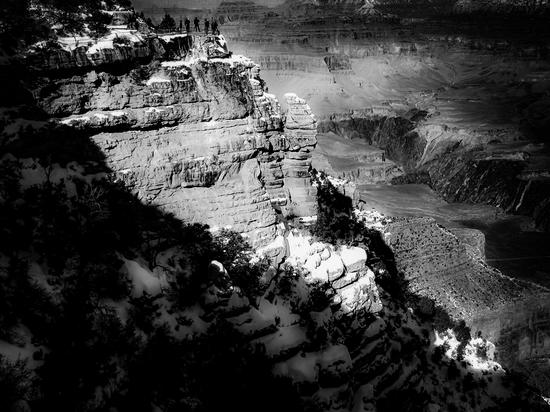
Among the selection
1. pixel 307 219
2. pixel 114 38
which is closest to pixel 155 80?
pixel 114 38

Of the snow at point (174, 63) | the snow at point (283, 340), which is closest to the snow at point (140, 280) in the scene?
the snow at point (283, 340)

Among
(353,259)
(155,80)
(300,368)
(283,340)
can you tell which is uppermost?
(155,80)

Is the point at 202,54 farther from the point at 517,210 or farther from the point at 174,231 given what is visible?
the point at 517,210

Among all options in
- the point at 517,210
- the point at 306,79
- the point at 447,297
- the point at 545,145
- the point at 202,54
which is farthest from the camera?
the point at 306,79

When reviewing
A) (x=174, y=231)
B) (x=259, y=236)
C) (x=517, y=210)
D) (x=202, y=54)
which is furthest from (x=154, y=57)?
(x=517, y=210)

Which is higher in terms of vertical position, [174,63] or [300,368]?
[174,63]

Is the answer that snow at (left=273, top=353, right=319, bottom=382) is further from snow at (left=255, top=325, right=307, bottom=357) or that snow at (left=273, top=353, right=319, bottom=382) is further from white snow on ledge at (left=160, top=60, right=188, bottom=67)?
white snow on ledge at (left=160, top=60, right=188, bottom=67)

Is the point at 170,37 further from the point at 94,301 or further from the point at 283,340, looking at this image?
the point at 283,340

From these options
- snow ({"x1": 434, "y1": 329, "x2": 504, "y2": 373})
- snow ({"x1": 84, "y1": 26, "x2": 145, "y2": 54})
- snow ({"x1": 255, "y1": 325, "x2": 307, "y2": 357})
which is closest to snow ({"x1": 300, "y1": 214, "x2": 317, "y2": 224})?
snow ({"x1": 255, "y1": 325, "x2": 307, "y2": 357})
